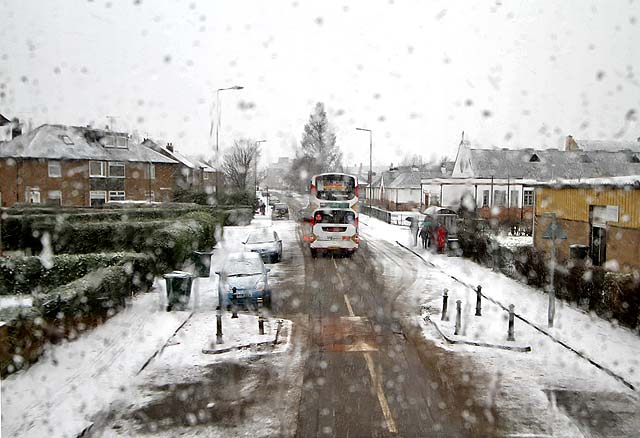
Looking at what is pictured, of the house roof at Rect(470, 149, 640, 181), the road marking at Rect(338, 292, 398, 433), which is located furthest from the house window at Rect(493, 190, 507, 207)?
the road marking at Rect(338, 292, 398, 433)

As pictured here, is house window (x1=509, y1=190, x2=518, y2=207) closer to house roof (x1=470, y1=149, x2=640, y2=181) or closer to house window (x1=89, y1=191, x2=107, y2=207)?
house roof (x1=470, y1=149, x2=640, y2=181)

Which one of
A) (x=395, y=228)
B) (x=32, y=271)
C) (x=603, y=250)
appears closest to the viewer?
(x=32, y=271)

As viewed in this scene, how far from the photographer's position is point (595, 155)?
58.0 m

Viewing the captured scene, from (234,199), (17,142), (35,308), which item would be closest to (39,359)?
(35,308)

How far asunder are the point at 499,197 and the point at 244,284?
40.4m

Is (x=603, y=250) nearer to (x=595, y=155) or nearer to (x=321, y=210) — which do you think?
(x=321, y=210)

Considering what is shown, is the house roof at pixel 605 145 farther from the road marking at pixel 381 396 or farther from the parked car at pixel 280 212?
the road marking at pixel 381 396

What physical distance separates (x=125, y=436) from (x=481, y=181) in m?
47.3

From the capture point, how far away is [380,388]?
8.67 m

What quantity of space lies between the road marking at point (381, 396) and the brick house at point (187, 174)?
41545 millimetres

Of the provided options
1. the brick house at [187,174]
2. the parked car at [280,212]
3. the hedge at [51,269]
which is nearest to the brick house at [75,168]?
the brick house at [187,174]

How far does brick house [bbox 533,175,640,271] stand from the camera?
1635cm

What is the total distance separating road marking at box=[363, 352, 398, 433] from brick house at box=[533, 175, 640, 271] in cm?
614

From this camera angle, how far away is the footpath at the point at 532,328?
10197 millimetres
